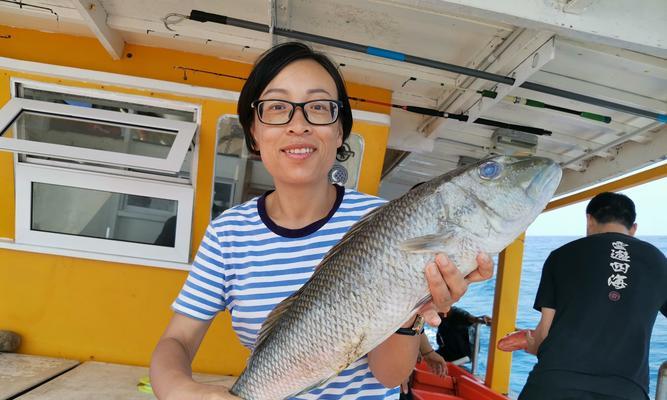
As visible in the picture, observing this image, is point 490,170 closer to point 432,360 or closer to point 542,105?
point 542,105

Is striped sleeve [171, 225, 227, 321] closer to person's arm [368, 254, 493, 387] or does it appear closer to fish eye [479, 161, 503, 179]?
person's arm [368, 254, 493, 387]

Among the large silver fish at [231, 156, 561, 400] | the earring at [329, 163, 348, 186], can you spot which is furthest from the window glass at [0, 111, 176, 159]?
the large silver fish at [231, 156, 561, 400]

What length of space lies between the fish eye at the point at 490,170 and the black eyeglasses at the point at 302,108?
519mm

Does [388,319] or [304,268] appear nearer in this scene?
[388,319]

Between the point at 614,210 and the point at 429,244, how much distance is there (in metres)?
3.21

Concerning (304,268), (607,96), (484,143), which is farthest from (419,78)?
(304,268)

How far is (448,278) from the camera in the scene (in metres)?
1.31

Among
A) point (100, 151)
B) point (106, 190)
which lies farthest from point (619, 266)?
point (106, 190)

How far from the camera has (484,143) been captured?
20.9 feet

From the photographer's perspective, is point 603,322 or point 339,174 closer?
point 603,322

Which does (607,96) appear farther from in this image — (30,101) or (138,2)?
(30,101)

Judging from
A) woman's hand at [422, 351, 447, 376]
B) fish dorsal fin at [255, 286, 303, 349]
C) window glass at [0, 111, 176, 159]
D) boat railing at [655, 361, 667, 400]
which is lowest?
woman's hand at [422, 351, 447, 376]

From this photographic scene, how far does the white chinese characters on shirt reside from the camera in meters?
3.50

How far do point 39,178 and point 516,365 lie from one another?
16412 millimetres
